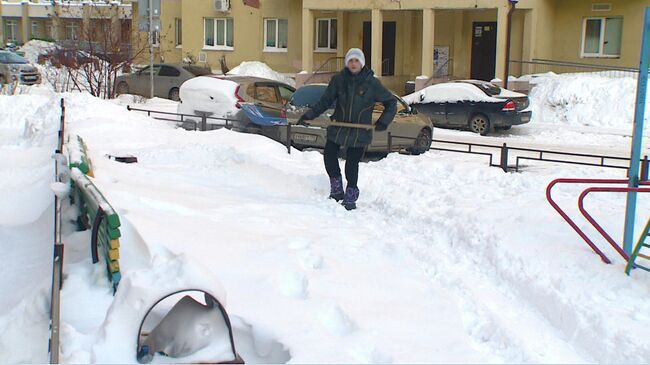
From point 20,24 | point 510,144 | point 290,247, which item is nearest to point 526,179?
point 290,247

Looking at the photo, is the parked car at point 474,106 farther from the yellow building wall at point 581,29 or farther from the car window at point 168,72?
the car window at point 168,72

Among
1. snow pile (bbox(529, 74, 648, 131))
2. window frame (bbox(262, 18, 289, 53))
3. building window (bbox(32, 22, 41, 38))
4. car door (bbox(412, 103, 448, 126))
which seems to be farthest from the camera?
building window (bbox(32, 22, 41, 38))

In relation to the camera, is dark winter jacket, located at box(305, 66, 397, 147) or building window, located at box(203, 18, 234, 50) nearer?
dark winter jacket, located at box(305, 66, 397, 147)

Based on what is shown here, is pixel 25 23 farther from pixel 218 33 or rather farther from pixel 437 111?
pixel 437 111

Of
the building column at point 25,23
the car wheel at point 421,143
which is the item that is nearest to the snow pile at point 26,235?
the car wheel at point 421,143

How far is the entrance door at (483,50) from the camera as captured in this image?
2766 centimetres

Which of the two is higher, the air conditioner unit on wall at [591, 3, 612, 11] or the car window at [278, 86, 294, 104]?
the air conditioner unit on wall at [591, 3, 612, 11]

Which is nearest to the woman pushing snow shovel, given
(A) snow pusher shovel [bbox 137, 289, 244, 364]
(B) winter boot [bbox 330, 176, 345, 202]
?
(B) winter boot [bbox 330, 176, 345, 202]

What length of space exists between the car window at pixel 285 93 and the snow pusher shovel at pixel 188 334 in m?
11.8

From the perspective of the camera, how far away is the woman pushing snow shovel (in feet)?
26.0

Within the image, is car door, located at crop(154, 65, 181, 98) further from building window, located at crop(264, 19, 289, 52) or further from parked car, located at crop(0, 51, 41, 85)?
building window, located at crop(264, 19, 289, 52)

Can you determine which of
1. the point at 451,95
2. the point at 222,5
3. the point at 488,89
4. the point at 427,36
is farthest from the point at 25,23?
the point at 488,89

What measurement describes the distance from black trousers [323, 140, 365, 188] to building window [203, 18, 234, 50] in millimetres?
25547

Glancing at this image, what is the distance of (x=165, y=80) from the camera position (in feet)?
85.7
